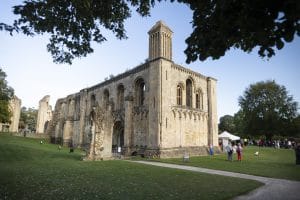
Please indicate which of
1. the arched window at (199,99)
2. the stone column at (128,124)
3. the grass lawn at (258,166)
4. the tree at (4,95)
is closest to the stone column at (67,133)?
the tree at (4,95)

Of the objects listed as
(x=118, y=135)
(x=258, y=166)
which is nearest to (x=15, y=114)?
(x=118, y=135)

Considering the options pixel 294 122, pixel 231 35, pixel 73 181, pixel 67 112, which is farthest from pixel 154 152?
pixel 294 122

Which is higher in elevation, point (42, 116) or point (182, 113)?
point (42, 116)

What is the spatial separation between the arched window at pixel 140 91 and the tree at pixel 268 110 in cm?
2947

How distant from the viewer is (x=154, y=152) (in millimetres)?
23078

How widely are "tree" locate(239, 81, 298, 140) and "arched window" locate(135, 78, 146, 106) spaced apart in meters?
29.5

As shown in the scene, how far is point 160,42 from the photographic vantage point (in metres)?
24.8

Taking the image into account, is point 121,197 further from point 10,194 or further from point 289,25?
point 289,25

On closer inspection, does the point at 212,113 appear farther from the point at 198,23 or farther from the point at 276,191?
the point at 198,23

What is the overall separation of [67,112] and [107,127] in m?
25.7

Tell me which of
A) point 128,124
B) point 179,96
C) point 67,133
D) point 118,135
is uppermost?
point 179,96

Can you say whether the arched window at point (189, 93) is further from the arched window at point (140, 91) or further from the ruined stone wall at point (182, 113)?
the arched window at point (140, 91)

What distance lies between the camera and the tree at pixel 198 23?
3893 millimetres

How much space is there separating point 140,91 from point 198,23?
22885 millimetres
